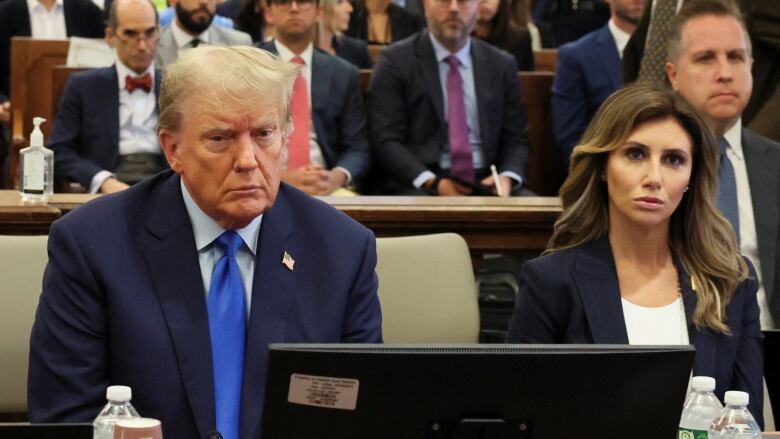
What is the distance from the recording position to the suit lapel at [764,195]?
4.38 metres

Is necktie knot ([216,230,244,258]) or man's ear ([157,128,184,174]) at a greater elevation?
man's ear ([157,128,184,174])

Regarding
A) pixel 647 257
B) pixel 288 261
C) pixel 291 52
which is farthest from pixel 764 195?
pixel 291 52

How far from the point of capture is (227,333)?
2793 millimetres

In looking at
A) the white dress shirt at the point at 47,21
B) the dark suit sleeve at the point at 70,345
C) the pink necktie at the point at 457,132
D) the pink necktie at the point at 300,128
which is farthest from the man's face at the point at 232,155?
the white dress shirt at the point at 47,21

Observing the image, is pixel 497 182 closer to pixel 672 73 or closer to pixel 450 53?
pixel 450 53

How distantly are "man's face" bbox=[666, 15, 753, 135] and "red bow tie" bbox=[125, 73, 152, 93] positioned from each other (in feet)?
9.85

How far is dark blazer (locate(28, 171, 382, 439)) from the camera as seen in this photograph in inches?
107

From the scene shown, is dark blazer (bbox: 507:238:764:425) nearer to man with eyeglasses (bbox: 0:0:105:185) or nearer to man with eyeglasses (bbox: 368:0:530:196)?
man with eyeglasses (bbox: 368:0:530:196)

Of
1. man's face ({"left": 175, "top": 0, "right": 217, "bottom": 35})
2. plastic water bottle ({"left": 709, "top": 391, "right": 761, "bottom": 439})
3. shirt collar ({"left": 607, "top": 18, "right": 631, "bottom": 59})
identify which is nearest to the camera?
plastic water bottle ({"left": 709, "top": 391, "right": 761, "bottom": 439})

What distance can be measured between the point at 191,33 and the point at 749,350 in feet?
15.5

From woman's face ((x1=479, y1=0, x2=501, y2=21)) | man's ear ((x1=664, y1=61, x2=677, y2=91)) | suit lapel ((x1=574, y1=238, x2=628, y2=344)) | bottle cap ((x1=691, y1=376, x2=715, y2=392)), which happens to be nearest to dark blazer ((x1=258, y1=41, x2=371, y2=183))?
woman's face ((x1=479, y1=0, x2=501, y2=21))

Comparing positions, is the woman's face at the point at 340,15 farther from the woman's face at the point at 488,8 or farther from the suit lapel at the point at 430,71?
the suit lapel at the point at 430,71

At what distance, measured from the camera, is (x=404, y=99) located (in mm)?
6531

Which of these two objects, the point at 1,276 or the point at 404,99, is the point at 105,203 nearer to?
the point at 1,276
